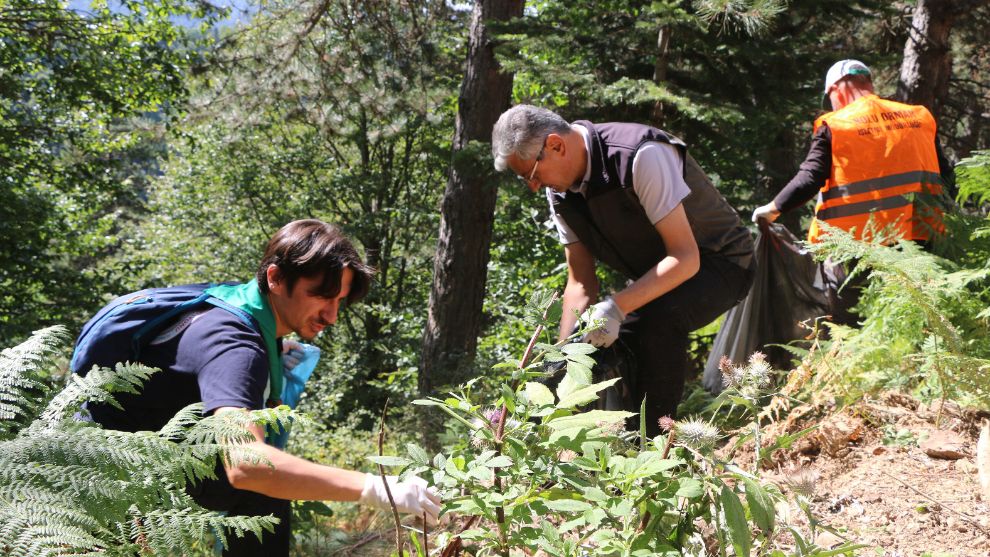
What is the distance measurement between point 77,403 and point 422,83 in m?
8.37

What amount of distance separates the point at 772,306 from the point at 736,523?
3.64m

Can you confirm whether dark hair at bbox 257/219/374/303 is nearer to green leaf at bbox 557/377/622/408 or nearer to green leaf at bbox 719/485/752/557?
green leaf at bbox 557/377/622/408

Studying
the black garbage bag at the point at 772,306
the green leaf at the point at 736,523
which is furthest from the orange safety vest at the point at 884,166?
the green leaf at the point at 736,523

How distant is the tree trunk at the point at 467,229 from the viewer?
7117 mm

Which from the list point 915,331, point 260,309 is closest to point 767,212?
point 915,331

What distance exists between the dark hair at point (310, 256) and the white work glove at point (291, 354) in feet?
2.00

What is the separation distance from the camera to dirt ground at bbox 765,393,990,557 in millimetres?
2322

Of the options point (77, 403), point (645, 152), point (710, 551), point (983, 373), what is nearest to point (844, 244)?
point (983, 373)

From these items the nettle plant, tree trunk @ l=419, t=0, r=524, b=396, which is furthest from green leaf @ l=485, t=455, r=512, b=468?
tree trunk @ l=419, t=0, r=524, b=396

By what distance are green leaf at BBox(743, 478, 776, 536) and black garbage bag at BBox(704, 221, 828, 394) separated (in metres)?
3.32

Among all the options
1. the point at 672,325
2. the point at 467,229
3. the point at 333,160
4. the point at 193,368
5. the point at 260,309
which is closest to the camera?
the point at 193,368

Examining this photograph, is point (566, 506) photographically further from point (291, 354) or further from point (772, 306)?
point (772, 306)

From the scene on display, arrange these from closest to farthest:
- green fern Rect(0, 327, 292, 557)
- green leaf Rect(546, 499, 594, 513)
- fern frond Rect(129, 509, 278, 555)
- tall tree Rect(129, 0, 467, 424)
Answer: green fern Rect(0, 327, 292, 557) → fern frond Rect(129, 509, 278, 555) → green leaf Rect(546, 499, 594, 513) → tall tree Rect(129, 0, 467, 424)

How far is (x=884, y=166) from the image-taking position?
427 centimetres
